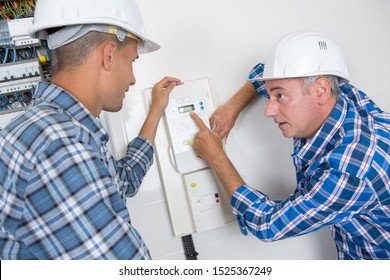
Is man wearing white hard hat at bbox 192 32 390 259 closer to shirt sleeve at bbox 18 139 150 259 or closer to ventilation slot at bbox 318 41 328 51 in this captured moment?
ventilation slot at bbox 318 41 328 51

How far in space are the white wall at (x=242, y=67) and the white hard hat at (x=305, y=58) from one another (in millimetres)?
352

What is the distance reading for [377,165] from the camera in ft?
3.57

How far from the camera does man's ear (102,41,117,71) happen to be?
38.8 inches

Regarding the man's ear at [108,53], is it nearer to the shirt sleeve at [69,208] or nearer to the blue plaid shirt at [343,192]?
the shirt sleeve at [69,208]

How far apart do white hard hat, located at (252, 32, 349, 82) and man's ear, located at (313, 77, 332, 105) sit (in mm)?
31

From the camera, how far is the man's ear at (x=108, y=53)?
98 centimetres

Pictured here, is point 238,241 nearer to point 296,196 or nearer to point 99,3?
point 296,196

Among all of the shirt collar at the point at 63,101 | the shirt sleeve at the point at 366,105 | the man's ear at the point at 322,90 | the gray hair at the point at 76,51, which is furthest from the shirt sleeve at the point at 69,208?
the shirt sleeve at the point at 366,105

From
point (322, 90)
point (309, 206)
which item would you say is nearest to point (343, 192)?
point (309, 206)

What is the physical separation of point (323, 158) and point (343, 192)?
0.40 feet

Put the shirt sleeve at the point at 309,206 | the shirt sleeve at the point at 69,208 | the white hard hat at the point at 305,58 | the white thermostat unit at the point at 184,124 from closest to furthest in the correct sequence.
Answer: the shirt sleeve at the point at 69,208 < the shirt sleeve at the point at 309,206 < the white hard hat at the point at 305,58 < the white thermostat unit at the point at 184,124

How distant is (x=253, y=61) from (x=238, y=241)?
806 mm

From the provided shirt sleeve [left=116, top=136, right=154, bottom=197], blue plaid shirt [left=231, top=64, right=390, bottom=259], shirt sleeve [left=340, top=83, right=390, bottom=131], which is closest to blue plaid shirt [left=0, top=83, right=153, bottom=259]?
shirt sleeve [left=116, top=136, right=154, bottom=197]

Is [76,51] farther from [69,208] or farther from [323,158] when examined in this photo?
[323,158]
